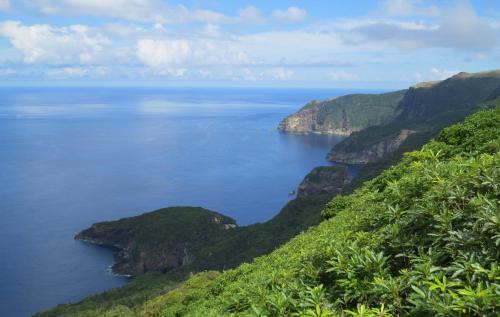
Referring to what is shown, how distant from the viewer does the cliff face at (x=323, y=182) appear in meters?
177

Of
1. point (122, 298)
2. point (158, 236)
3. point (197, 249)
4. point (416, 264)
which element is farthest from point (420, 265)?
point (158, 236)

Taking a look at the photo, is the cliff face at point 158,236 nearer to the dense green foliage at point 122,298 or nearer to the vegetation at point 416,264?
the dense green foliage at point 122,298

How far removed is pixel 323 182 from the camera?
7067 inches

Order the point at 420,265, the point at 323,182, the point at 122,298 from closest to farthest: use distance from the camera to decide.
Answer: the point at 420,265 → the point at 122,298 → the point at 323,182

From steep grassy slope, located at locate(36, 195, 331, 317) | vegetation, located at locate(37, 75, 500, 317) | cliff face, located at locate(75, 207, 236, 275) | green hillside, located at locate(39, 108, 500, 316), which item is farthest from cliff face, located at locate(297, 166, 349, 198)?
green hillside, located at locate(39, 108, 500, 316)

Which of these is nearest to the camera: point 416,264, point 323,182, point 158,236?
point 416,264

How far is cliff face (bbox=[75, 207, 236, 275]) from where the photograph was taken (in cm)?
12988

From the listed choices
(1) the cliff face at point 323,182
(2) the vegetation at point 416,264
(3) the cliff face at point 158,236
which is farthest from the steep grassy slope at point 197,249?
(1) the cliff face at point 323,182

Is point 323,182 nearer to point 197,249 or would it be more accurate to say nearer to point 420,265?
point 197,249

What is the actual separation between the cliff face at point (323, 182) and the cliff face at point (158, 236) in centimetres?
5019

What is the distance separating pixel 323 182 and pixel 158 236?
250 feet

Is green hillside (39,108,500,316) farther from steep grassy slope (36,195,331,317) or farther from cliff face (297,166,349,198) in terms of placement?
cliff face (297,166,349,198)

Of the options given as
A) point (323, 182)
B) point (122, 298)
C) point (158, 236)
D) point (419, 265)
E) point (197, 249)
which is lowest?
point (197, 249)

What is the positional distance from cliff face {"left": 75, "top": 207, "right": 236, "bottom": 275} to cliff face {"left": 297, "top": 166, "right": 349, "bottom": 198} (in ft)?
165
